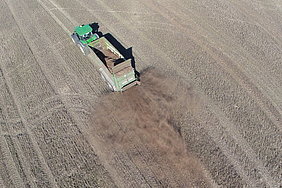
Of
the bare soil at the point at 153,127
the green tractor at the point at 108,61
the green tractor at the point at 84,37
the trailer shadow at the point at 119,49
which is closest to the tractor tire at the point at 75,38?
the green tractor at the point at 108,61

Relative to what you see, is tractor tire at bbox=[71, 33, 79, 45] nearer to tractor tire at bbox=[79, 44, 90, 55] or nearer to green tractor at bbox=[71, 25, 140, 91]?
green tractor at bbox=[71, 25, 140, 91]

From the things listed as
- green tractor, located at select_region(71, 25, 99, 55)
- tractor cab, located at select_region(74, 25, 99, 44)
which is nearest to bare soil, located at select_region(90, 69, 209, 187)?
green tractor, located at select_region(71, 25, 99, 55)

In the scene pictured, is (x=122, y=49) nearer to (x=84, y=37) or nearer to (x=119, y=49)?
(x=119, y=49)

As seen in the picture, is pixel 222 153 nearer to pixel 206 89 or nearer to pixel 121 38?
pixel 206 89

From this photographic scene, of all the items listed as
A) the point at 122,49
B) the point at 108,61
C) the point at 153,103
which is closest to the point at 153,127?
the point at 153,103

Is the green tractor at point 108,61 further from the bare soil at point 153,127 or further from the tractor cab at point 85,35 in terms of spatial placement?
A: the bare soil at point 153,127

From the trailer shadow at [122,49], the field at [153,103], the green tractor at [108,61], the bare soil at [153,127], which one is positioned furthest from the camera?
the trailer shadow at [122,49]
